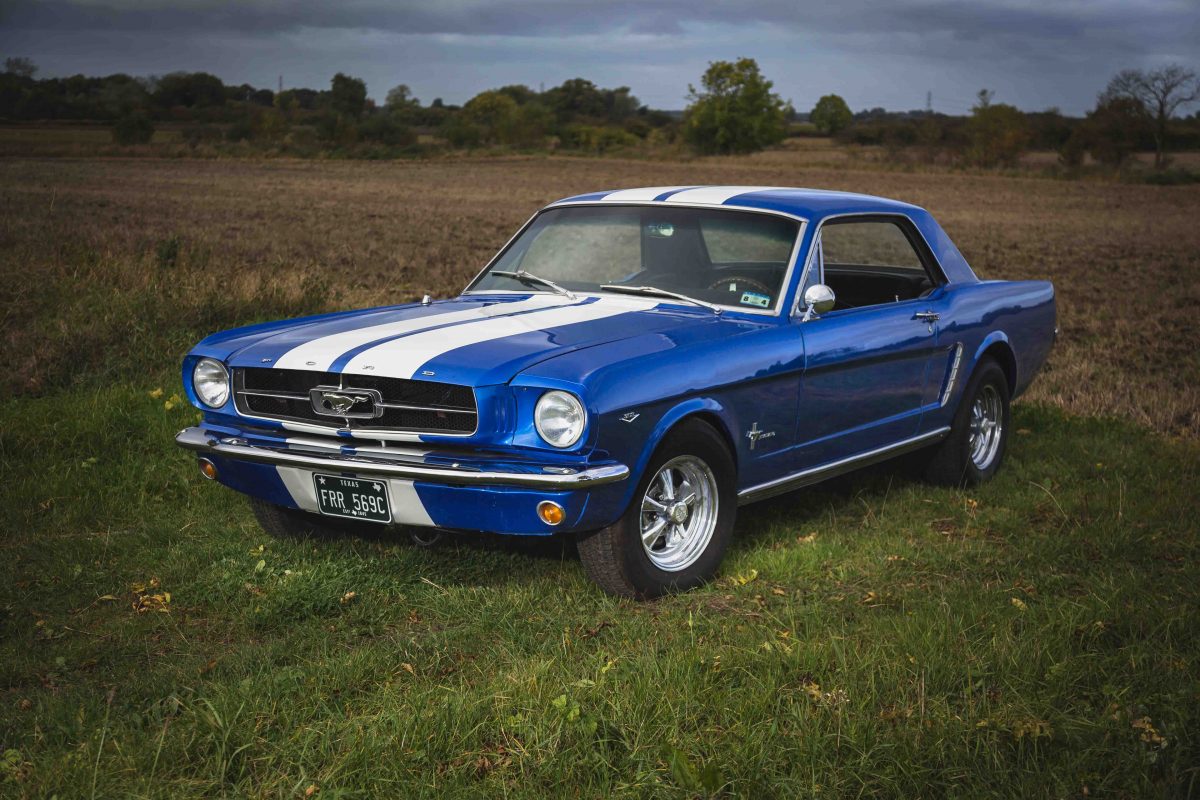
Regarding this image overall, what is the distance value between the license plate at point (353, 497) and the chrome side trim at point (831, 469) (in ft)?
→ 4.53

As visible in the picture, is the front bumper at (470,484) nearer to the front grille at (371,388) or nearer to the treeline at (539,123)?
the front grille at (371,388)

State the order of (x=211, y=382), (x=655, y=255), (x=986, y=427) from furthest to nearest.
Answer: (x=986, y=427)
(x=655, y=255)
(x=211, y=382)

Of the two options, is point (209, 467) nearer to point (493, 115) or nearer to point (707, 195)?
point (707, 195)

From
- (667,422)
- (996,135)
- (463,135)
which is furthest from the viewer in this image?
(996,135)

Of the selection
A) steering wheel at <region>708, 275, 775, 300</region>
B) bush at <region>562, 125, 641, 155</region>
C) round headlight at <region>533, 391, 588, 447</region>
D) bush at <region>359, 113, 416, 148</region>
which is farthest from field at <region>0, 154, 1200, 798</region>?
bush at <region>562, 125, 641, 155</region>

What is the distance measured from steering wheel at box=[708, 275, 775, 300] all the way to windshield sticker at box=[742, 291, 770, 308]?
2cm

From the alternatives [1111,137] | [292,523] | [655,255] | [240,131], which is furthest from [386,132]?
[292,523]

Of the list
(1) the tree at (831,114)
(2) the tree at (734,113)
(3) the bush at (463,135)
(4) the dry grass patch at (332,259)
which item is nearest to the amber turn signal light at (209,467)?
(4) the dry grass patch at (332,259)

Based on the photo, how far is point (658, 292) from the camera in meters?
5.09

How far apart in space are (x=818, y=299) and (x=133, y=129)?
34.3 metres

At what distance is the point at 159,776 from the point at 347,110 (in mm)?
66813

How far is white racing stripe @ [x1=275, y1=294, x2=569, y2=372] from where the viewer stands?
4.31 metres

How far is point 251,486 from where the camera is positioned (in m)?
4.58

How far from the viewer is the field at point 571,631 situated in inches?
120
